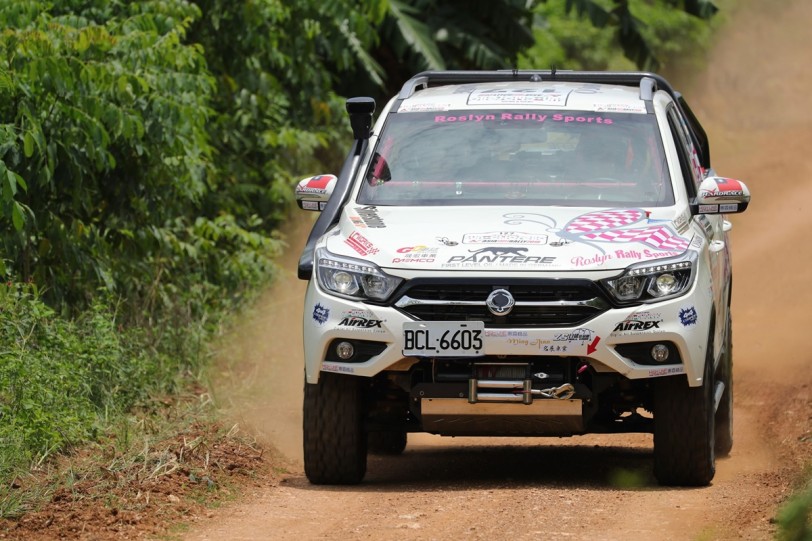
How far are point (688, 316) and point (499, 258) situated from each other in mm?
921

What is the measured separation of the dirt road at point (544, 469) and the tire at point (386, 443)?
171mm

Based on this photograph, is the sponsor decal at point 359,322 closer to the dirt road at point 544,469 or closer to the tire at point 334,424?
the tire at point 334,424

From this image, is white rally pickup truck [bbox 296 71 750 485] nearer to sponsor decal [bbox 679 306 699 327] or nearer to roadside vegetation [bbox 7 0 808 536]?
sponsor decal [bbox 679 306 699 327]

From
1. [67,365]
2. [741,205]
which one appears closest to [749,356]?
[741,205]

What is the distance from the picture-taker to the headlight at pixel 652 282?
7035 millimetres

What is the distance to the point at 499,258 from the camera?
7082 millimetres

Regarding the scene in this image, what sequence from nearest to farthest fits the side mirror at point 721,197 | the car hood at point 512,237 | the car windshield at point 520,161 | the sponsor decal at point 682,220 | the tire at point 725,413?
the car hood at point 512,237 < the sponsor decal at point 682,220 < the side mirror at point 721,197 < the car windshield at point 520,161 < the tire at point 725,413

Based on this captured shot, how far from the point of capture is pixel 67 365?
8.77 m

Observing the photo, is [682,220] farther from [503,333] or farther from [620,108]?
[503,333]

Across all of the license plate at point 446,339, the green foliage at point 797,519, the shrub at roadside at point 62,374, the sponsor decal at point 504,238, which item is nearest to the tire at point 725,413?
the sponsor decal at point 504,238

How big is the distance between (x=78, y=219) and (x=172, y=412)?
1.99 meters

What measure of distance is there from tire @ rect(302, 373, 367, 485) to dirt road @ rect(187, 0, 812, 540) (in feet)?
0.47

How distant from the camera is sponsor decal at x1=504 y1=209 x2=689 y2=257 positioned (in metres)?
7.23

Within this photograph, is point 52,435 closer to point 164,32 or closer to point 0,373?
point 0,373
